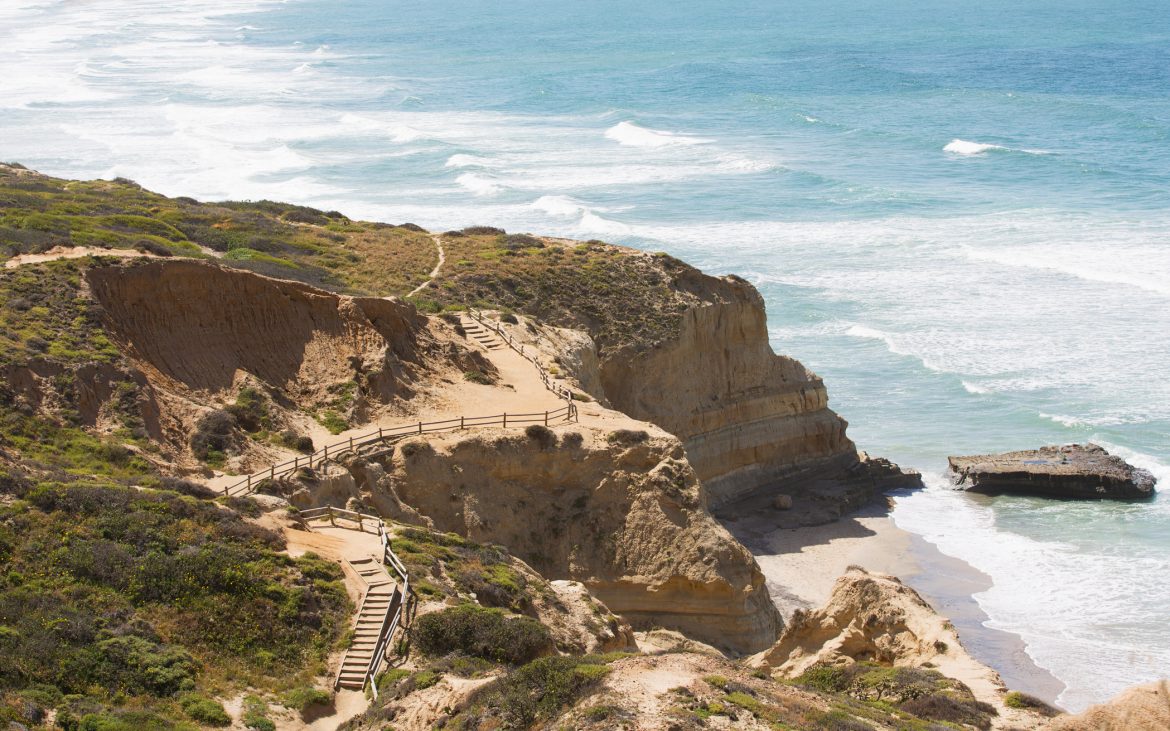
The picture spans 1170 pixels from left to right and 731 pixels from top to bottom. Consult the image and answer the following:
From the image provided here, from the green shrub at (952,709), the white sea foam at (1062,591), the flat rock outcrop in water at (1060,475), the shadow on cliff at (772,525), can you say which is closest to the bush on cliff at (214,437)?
the green shrub at (952,709)

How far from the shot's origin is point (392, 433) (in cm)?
3503

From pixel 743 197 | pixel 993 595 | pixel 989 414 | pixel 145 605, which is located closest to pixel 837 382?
pixel 989 414

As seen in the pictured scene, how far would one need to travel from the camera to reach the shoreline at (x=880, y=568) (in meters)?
39.4

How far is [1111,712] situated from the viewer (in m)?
18.9

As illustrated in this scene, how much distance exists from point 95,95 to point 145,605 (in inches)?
4787

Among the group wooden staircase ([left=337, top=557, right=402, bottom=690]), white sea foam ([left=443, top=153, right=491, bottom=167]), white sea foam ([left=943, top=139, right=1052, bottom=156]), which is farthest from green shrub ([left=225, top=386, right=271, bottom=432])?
white sea foam ([left=943, top=139, right=1052, bottom=156])

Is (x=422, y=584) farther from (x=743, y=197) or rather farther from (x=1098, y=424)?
(x=743, y=197)

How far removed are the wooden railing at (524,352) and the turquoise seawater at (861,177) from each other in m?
14.8

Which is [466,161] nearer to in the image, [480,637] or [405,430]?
[405,430]

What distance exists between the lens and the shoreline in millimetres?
39438

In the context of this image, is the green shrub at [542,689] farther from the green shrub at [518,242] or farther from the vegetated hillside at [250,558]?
the green shrub at [518,242]

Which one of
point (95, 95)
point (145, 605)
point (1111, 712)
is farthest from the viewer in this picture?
point (95, 95)

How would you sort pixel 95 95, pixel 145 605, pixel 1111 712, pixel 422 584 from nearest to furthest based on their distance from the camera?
pixel 1111 712, pixel 145 605, pixel 422 584, pixel 95 95

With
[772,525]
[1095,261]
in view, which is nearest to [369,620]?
[772,525]
